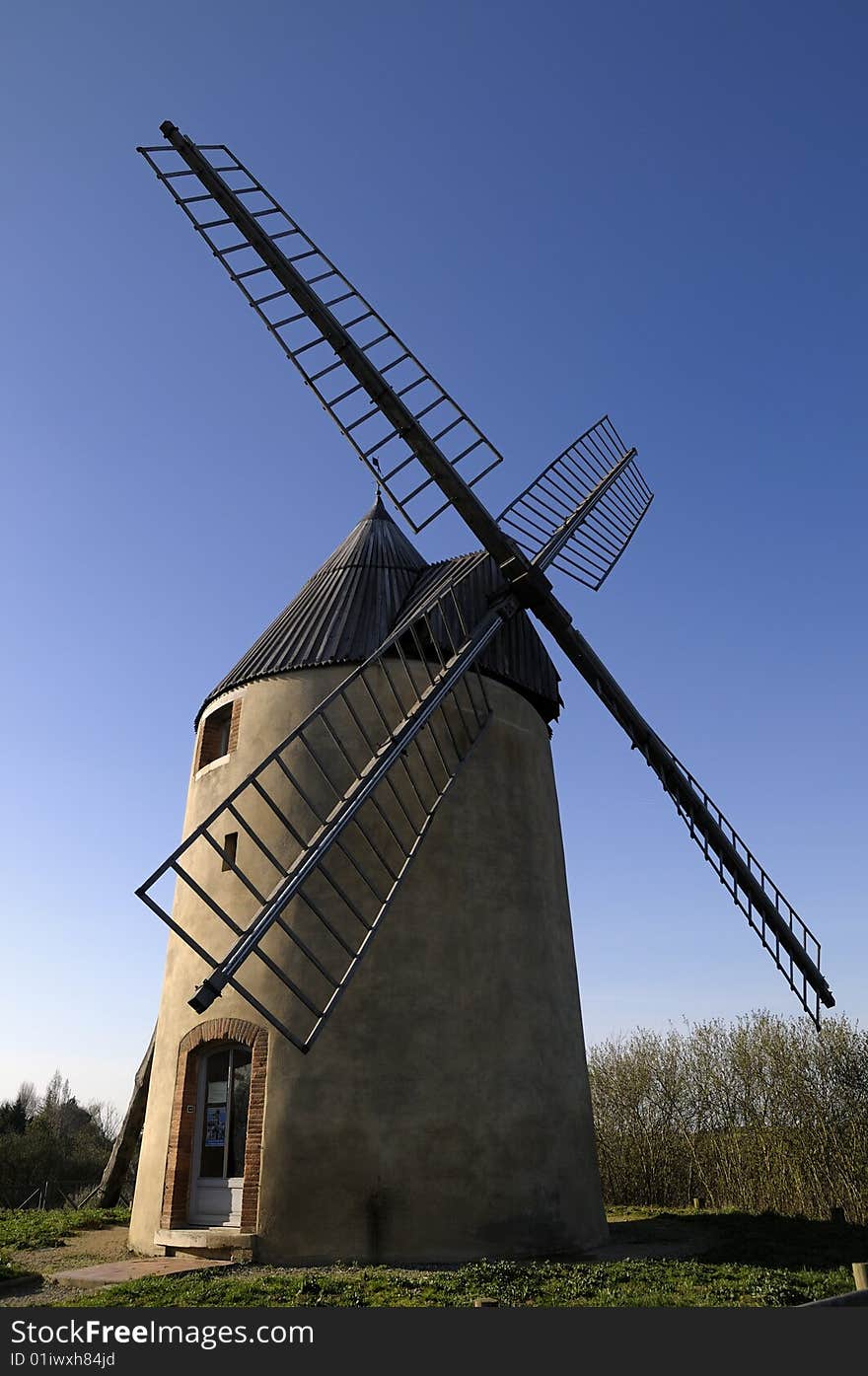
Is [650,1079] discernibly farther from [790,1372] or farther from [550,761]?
[790,1372]

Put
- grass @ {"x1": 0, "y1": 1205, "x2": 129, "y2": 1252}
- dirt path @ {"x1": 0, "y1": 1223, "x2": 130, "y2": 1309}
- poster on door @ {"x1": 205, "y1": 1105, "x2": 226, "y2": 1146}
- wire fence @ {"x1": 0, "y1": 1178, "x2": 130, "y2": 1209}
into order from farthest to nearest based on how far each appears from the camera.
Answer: wire fence @ {"x1": 0, "y1": 1178, "x2": 130, "y2": 1209}, grass @ {"x1": 0, "y1": 1205, "x2": 129, "y2": 1252}, poster on door @ {"x1": 205, "y1": 1105, "x2": 226, "y2": 1146}, dirt path @ {"x1": 0, "y1": 1223, "x2": 130, "y2": 1309}

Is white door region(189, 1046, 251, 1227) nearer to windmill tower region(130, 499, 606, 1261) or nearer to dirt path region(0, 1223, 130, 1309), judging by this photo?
windmill tower region(130, 499, 606, 1261)

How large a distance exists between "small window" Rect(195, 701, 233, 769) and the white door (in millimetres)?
3557

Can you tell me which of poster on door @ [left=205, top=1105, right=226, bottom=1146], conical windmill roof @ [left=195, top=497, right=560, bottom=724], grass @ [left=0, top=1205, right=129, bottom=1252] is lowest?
grass @ [left=0, top=1205, right=129, bottom=1252]

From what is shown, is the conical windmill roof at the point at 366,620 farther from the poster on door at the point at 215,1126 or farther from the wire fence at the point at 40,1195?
the wire fence at the point at 40,1195

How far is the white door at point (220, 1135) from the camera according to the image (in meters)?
8.62

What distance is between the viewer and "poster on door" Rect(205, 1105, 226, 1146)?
29.1ft

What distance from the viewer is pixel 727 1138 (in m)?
15.4

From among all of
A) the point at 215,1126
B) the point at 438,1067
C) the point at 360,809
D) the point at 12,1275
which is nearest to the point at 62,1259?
the point at 12,1275

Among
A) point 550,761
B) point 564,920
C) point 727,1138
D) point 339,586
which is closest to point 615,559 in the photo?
point 550,761

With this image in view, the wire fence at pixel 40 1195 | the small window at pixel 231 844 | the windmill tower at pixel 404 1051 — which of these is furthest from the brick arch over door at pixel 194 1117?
the wire fence at pixel 40 1195

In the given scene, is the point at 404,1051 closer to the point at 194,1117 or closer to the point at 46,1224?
the point at 194,1117

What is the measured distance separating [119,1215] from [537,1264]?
7022 millimetres

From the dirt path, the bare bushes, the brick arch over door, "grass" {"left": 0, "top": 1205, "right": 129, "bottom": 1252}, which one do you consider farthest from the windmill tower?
the bare bushes
